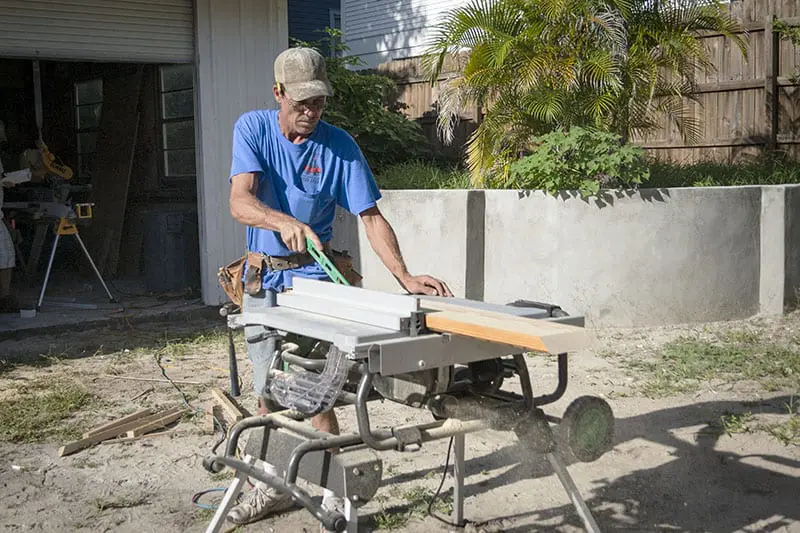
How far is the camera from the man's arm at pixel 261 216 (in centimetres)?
369

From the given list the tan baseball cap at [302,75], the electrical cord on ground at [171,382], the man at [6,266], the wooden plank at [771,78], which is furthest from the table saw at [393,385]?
the wooden plank at [771,78]

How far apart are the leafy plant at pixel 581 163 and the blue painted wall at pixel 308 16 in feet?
52.4

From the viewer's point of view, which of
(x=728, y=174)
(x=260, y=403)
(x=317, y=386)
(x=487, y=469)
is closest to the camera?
(x=317, y=386)

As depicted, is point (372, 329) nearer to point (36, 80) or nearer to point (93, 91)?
point (36, 80)

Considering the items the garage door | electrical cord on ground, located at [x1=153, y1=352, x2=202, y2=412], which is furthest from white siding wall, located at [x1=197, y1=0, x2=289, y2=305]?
electrical cord on ground, located at [x1=153, y1=352, x2=202, y2=412]

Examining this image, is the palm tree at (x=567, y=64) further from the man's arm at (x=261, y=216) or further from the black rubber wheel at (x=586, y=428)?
the black rubber wheel at (x=586, y=428)

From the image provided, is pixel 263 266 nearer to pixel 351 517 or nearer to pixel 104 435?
pixel 351 517

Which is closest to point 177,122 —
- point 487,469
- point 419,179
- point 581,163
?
point 419,179

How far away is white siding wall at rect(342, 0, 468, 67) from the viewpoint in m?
20.1

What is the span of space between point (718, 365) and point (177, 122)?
848 cm

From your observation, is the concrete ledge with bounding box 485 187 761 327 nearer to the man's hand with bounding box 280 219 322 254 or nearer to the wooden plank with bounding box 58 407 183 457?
the wooden plank with bounding box 58 407 183 457

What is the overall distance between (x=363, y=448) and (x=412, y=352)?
0.49 m

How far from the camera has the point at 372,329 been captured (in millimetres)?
3168

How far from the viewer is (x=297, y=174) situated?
13.9 feet
